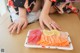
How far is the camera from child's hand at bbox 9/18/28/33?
76 centimetres

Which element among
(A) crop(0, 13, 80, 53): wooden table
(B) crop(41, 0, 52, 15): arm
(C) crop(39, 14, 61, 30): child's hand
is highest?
(B) crop(41, 0, 52, 15): arm

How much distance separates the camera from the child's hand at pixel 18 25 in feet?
2.48

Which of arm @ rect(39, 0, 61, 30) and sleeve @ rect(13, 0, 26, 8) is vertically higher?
sleeve @ rect(13, 0, 26, 8)

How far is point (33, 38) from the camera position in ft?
2.15

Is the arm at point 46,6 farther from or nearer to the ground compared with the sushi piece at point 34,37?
farther from the ground

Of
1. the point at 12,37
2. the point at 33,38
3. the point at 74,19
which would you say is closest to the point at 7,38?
the point at 12,37

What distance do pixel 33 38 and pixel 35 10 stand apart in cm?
27

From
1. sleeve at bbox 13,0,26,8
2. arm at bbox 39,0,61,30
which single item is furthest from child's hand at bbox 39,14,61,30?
sleeve at bbox 13,0,26,8

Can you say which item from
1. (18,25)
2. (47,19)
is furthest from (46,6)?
(18,25)

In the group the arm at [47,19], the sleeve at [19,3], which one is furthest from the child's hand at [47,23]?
the sleeve at [19,3]

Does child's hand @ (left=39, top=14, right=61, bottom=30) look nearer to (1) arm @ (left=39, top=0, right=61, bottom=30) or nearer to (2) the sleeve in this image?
(1) arm @ (left=39, top=0, right=61, bottom=30)

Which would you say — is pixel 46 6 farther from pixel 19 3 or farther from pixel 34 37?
pixel 34 37

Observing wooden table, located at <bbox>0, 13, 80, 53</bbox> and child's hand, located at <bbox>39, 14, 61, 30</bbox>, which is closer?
wooden table, located at <bbox>0, 13, 80, 53</bbox>

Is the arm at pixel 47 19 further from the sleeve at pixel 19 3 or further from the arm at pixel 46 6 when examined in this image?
the sleeve at pixel 19 3
